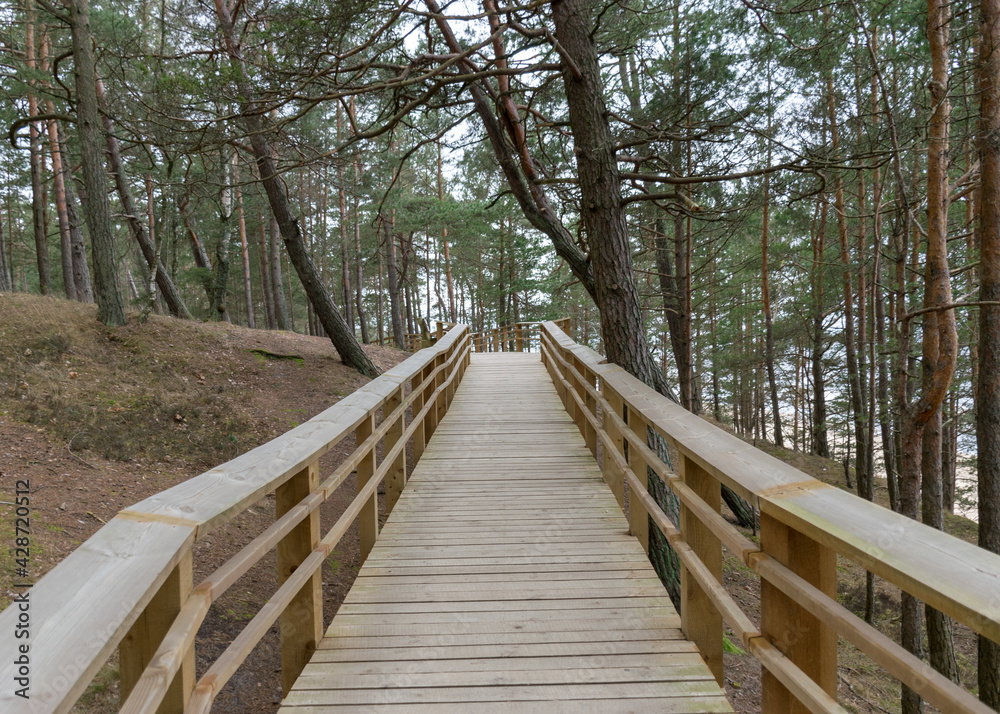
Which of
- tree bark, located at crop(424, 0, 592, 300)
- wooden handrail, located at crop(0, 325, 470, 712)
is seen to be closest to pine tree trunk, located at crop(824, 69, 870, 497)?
tree bark, located at crop(424, 0, 592, 300)

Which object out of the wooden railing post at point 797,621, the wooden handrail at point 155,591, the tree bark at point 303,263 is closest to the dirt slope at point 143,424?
the tree bark at point 303,263

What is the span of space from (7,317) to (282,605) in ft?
27.4

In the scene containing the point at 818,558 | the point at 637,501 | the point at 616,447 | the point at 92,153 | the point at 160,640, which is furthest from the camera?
the point at 92,153

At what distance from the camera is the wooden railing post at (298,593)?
2.38 meters

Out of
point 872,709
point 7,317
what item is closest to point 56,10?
point 7,317

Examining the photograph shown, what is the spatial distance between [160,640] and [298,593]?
1064 millimetres

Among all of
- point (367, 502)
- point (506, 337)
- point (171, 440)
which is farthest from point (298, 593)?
point (506, 337)

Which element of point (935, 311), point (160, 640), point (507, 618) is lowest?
point (507, 618)

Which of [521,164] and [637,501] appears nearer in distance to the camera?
[637,501]

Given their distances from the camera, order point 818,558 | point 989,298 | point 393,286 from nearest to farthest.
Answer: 1. point 818,558
2. point 989,298
3. point 393,286

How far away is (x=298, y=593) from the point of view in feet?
8.04

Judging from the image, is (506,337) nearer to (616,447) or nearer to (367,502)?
(616,447)

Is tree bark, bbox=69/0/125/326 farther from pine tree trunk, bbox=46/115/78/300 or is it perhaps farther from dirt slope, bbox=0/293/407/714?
pine tree trunk, bbox=46/115/78/300

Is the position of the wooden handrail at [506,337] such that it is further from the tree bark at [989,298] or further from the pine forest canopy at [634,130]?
the tree bark at [989,298]
